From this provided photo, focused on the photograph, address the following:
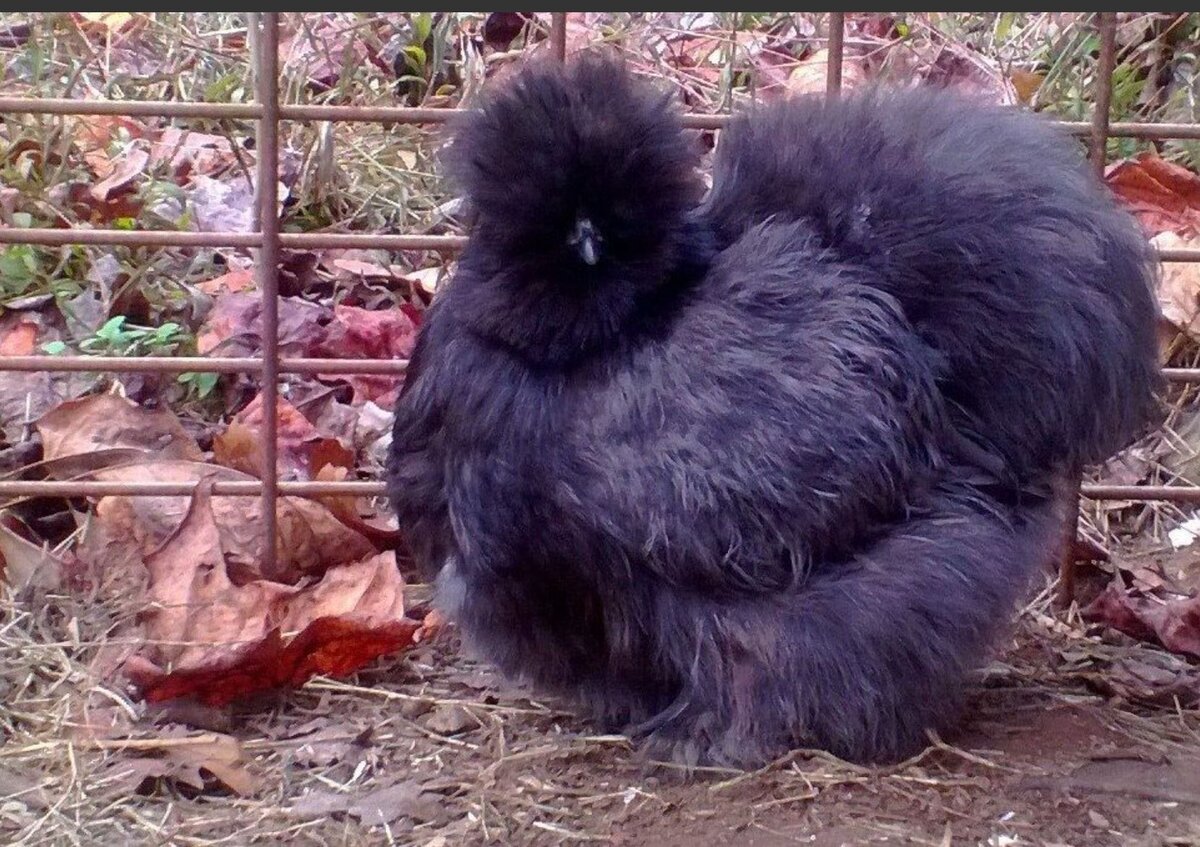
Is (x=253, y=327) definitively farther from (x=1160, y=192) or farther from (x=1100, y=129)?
(x=1160, y=192)

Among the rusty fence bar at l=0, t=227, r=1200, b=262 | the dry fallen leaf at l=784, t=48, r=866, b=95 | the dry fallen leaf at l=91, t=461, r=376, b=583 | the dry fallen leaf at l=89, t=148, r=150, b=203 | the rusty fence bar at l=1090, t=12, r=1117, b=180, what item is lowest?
the dry fallen leaf at l=91, t=461, r=376, b=583

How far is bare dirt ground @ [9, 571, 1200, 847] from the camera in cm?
171

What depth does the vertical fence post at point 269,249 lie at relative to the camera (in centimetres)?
223

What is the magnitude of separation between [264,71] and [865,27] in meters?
2.03

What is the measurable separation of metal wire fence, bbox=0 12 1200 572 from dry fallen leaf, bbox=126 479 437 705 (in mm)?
138

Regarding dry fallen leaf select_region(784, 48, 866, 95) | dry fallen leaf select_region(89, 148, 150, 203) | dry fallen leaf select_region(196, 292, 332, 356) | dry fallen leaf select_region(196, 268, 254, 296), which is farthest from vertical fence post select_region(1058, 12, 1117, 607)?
dry fallen leaf select_region(89, 148, 150, 203)

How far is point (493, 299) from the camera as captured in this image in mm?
1815

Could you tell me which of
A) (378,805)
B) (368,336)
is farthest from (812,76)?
(378,805)

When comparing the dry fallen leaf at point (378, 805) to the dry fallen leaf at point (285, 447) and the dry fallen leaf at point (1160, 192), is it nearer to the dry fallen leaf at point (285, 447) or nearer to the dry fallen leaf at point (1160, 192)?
the dry fallen leaf at point (285, 447)

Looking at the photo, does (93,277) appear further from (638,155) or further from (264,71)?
(638,155)

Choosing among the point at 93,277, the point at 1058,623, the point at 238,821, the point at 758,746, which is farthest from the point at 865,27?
the point at 238,821

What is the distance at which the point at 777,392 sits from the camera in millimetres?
1730

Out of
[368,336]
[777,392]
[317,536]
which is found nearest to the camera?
[777,392]

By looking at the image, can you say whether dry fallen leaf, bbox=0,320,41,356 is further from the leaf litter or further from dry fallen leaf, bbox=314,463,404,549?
dry fallen leaf, bbox=314,463,404,549
